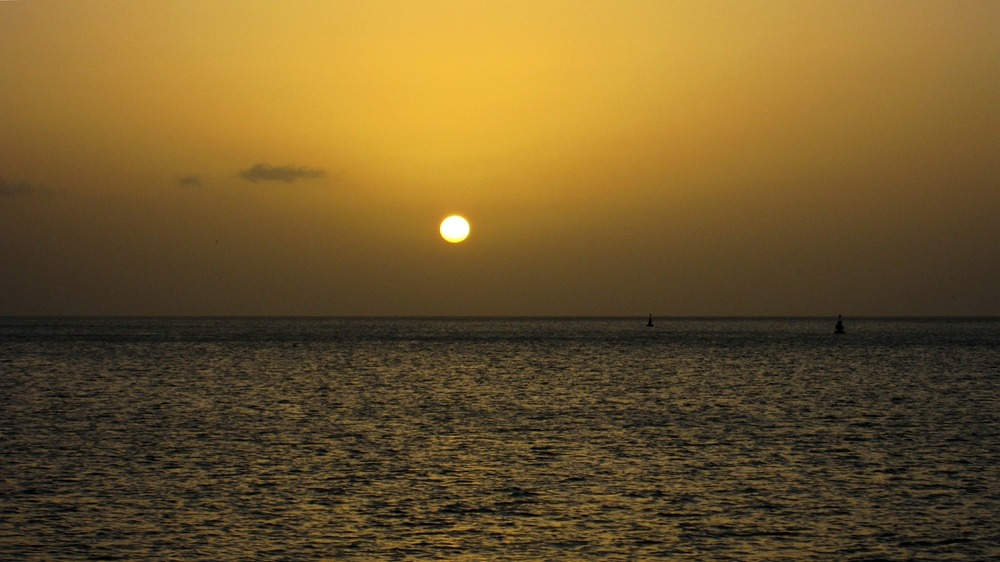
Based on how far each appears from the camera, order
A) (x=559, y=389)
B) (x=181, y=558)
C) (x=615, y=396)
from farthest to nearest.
→ (x=559, y=389) → (x=615, y=396) → (x=181, y=558)

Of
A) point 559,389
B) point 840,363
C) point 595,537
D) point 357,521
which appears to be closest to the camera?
point 595,537

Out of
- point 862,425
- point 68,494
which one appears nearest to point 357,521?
point 68,494

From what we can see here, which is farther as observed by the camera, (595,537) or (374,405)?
(374,405)

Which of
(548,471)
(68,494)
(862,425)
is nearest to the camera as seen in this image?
(68,494)

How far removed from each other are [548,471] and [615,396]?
31.8 meters

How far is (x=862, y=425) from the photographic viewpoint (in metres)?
48.3

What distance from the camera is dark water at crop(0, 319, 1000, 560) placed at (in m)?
23.9

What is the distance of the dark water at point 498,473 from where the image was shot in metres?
23.9

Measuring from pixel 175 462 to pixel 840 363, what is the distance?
289 feet

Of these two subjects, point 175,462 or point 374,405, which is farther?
point 374,405

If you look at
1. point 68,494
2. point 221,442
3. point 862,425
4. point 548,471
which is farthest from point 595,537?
point 862,425

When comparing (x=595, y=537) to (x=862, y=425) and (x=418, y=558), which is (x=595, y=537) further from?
(x=862, y=425)

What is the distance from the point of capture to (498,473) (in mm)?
33281

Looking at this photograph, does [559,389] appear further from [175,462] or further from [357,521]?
[357,521]
